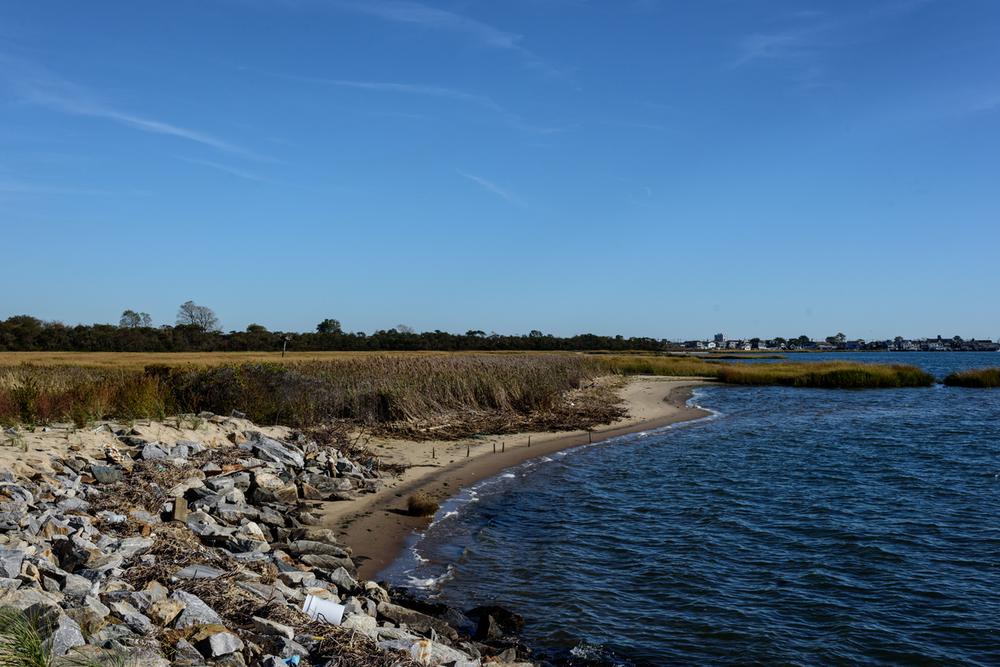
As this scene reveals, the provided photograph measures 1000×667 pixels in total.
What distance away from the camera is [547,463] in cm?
1780

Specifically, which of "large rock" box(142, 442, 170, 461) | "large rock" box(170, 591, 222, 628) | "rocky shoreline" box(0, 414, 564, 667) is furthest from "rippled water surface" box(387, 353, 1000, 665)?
"large rock" box(142, 442, 170, 461)

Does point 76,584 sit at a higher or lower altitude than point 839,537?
higher

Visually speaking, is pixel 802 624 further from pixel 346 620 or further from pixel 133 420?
pixel 133 420

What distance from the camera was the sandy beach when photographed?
10.6 m

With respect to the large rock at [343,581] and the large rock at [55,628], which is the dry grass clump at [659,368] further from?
the large rock at [55,628]

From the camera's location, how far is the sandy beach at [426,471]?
418 inches

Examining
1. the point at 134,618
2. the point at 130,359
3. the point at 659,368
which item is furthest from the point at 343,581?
the point at 659,368

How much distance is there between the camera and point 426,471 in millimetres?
15688

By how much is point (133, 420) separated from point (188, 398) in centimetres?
432

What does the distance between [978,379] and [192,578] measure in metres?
59.2

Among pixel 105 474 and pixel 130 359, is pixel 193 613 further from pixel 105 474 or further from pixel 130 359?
pixel 130 359

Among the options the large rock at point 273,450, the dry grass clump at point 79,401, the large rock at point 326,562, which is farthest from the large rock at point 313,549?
the dry grass clump at point 79,401

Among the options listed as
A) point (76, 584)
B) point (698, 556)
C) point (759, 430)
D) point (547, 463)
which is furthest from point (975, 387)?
point (76, 584)

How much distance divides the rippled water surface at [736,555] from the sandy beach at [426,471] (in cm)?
50
